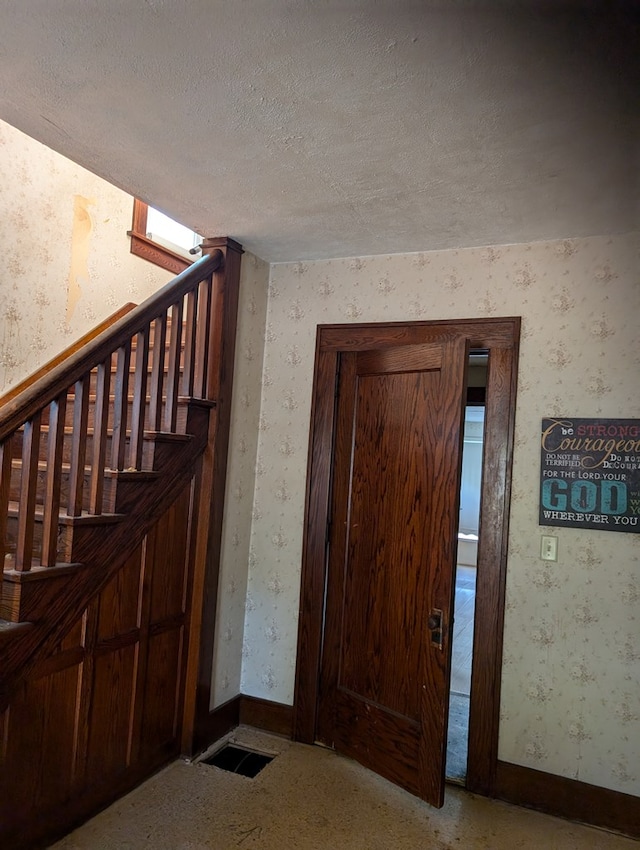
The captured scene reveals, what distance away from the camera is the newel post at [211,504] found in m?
2.75

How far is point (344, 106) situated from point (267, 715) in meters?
2.79

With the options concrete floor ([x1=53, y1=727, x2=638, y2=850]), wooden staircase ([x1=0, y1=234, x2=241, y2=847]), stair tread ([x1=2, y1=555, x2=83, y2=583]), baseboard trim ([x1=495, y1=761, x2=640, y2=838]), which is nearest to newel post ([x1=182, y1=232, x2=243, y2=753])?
wooden staircase ([x1=0, y1=234, x2=241, y2=847])

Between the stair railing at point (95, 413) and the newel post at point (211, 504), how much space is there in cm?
2

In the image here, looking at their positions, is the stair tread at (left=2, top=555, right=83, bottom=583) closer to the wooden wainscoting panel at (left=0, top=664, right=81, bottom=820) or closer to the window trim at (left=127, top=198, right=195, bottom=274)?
the wooden wainscoting panel at (left=0, top=664, right=81, bottom=820)

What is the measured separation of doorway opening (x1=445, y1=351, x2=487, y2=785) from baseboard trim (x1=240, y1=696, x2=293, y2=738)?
0.81m

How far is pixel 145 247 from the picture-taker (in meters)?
3.60

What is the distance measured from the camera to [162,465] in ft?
8.17

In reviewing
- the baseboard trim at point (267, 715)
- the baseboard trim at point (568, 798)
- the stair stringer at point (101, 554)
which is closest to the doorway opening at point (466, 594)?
the baseboard trim at point (568, 798)

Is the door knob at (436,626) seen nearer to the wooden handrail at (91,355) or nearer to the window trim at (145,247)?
the wooden handrail at (91,355)

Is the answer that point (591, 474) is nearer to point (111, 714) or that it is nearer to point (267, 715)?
point (267, 715)

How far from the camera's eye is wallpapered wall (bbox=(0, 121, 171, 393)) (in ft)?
8.89

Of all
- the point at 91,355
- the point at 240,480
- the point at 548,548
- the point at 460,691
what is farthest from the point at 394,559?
the point at 460,691

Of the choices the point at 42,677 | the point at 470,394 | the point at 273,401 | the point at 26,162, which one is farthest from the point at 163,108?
the point at 470,394

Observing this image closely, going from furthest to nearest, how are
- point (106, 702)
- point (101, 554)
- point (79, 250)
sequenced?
1. point (79, 250)
2. point (106, 702)
3. point (101, 554)
